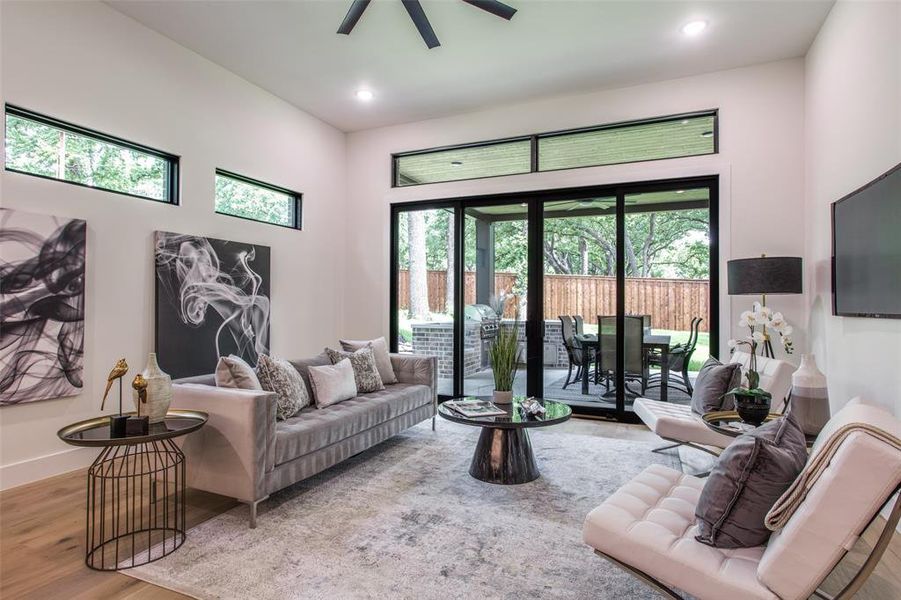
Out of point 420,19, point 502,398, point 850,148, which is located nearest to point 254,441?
point 502,398

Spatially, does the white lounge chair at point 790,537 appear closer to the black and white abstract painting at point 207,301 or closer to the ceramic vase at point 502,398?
the ceramic vase at point 502,398

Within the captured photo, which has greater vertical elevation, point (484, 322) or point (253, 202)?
point (253, 202)

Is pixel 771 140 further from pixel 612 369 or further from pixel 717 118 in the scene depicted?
pixel 612 369

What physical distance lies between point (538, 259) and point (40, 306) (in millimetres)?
4275

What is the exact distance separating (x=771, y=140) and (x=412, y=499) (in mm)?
4388

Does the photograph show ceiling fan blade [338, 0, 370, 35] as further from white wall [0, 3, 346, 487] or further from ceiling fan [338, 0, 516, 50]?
white wall [0, 3, 346, 487]

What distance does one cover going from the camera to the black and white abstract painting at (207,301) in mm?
3949

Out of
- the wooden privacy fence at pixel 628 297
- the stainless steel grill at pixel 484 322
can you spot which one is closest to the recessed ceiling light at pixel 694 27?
the wooden privacy fence at pixel 628 297

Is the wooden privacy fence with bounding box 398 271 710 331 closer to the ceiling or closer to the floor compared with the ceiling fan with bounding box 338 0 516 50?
closer to the floor

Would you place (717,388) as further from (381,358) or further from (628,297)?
(381,358)

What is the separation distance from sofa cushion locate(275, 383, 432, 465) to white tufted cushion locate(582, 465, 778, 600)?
68.1 inches

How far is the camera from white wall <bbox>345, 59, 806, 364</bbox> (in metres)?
4.30

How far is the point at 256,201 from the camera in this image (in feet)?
16.6

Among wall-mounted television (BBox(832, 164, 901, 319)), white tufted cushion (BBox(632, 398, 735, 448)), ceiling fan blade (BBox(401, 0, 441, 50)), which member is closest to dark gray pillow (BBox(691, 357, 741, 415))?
white tufted cushion (BBox(632, 398, 735, 448))
